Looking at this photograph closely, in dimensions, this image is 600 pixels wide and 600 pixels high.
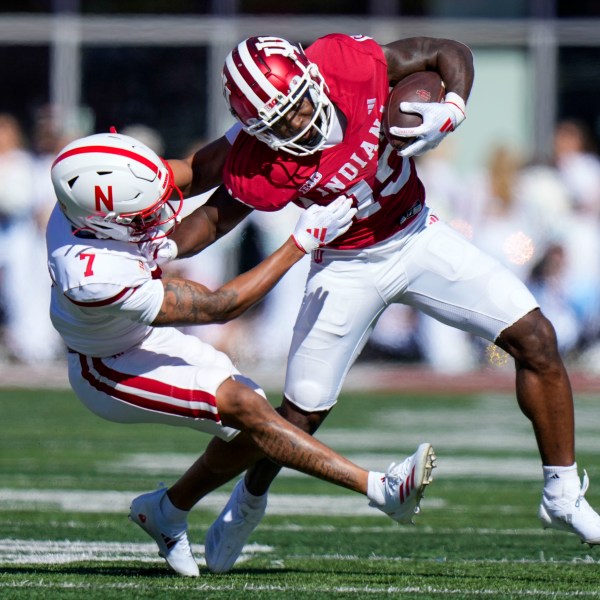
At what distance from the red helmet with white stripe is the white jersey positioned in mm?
539

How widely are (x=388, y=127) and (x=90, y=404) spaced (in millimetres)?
1265

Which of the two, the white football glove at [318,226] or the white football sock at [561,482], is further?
the white football sock at [561,482]

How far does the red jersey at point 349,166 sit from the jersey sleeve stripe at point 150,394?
2.21 ft

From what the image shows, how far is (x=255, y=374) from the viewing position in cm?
1084

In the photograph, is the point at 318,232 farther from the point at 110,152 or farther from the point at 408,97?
the point at 110,152

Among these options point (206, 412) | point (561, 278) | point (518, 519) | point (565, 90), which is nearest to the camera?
point (206, 412)

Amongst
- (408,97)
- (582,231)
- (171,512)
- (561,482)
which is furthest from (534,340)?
(582,231)

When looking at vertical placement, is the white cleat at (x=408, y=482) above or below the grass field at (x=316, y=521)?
above

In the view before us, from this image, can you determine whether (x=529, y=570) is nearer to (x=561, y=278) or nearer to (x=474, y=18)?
(x=561, y=278)

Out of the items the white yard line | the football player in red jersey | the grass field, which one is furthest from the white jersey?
the white yard line

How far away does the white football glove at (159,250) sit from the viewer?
4285 millimetres

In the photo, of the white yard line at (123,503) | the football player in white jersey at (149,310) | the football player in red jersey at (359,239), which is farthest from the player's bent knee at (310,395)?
the white yard line at (123,503)

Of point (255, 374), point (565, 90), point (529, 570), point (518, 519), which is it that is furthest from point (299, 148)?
point (565, 90)

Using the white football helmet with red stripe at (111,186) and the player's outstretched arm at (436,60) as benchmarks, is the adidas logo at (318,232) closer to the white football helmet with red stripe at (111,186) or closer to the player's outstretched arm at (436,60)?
the white football helmet with red stripe at (111,186)
